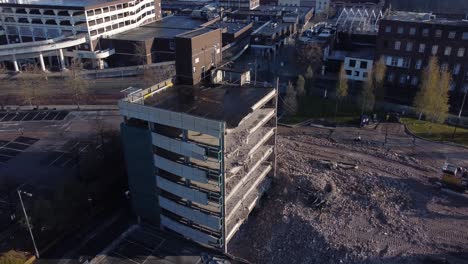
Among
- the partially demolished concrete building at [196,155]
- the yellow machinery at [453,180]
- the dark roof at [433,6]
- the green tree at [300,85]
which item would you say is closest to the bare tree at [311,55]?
the green tree at [300,85]

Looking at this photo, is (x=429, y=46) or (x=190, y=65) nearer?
(x=190, y=65)

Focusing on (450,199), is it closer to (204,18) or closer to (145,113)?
(145,113)

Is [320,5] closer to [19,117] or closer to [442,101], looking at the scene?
[442,101]

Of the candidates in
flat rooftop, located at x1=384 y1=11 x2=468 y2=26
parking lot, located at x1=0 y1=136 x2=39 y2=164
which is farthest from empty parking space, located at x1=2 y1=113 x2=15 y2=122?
flat rooftop, located at x1=384 y1=11 x2=468 y2=26

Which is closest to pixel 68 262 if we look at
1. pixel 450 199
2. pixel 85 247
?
pixel 85 247

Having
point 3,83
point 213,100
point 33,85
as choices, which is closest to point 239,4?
point 3,83

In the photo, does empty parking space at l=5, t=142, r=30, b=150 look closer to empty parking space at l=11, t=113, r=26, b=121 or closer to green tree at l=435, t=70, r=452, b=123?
empty parking space at l=11, t=113, r=26, b=121
